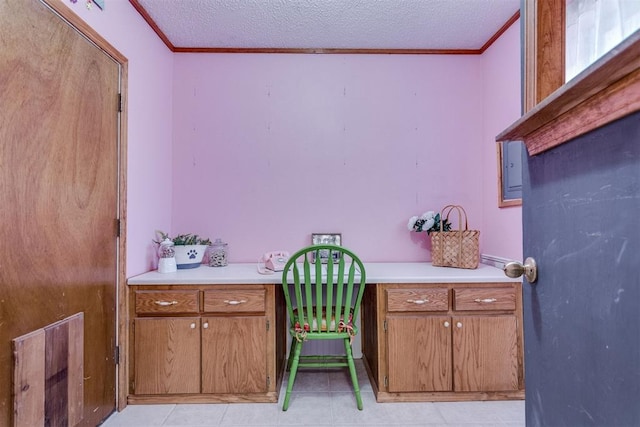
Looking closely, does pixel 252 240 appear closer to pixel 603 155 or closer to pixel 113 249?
pixel 113 249

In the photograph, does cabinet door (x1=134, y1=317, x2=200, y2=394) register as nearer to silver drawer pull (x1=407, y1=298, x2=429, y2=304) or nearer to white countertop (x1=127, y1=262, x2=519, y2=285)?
white countertop (x1=127, y1=262, x2=519, y2=285)

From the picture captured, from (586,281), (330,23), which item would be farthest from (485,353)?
(330,23)

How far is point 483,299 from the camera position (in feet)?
6.88

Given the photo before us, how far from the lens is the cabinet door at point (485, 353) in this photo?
209cm

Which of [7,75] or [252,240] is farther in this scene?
[252,240]

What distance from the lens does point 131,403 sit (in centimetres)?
209

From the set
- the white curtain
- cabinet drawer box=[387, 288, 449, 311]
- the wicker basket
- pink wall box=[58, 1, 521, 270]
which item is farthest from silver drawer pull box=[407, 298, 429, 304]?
the white curtain

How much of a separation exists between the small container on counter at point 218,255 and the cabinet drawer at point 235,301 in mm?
503

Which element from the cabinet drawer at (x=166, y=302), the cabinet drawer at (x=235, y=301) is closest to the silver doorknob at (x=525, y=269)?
the cabinet drawer at (x=235, y=301)

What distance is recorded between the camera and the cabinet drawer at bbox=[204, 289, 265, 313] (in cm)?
209

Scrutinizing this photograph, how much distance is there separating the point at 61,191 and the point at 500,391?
2.58 meters

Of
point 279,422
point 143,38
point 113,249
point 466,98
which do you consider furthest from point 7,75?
point 466,98

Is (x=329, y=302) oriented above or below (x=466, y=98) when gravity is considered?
below

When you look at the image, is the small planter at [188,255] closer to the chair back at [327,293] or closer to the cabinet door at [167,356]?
the cabinet door at [167,356]
